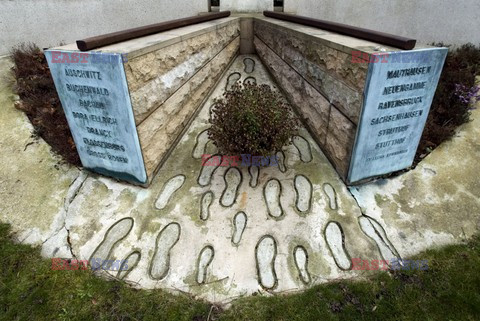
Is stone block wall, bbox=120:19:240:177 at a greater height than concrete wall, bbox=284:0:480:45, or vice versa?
concrete wall, bbox=284:0:480:45

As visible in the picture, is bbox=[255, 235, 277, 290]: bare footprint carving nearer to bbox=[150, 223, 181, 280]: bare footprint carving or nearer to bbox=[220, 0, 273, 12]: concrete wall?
bbox=[150, 223, 181, 280]: bare footprint carving

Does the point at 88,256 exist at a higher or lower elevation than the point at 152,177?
lower

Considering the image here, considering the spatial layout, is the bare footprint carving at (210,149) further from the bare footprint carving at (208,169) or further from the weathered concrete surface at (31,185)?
the weathered concrete surface at (31,185)

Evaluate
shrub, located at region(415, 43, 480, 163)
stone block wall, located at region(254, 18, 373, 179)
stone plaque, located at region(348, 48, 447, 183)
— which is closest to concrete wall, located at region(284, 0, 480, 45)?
shrub, located at region(415, 43, 480, 163)

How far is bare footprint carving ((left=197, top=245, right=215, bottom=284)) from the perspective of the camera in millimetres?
3342

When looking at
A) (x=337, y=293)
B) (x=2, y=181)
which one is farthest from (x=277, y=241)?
(x=2, y=181)

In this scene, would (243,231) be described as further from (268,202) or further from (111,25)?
(111,25)

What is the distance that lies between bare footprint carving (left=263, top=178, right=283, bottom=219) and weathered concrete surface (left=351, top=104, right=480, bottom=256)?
3.52 feet

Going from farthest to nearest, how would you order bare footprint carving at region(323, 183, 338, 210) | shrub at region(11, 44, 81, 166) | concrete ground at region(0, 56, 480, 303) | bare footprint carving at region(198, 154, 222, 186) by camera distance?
shrub at region(11, 44, 81, 166), bare footprint carving at region(198, 154, 222, 186), bare footprint carving at region(323, 183, 338, 210), concrete ground at region(0, 56, 480, 303)

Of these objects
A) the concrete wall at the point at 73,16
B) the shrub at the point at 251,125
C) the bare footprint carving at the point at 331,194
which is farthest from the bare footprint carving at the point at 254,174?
the concrete wall at the point at 73,16

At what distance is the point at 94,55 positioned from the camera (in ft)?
11.2

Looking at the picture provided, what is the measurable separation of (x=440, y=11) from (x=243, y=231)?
22.4 feet

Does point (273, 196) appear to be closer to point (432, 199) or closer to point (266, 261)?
point (266, 261)

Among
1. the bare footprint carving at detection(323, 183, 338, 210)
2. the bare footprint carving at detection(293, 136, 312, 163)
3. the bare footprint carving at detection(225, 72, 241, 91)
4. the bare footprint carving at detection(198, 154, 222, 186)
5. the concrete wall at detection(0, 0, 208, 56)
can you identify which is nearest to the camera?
the bare footprint carving at detection(323, 183, 338, 210)
